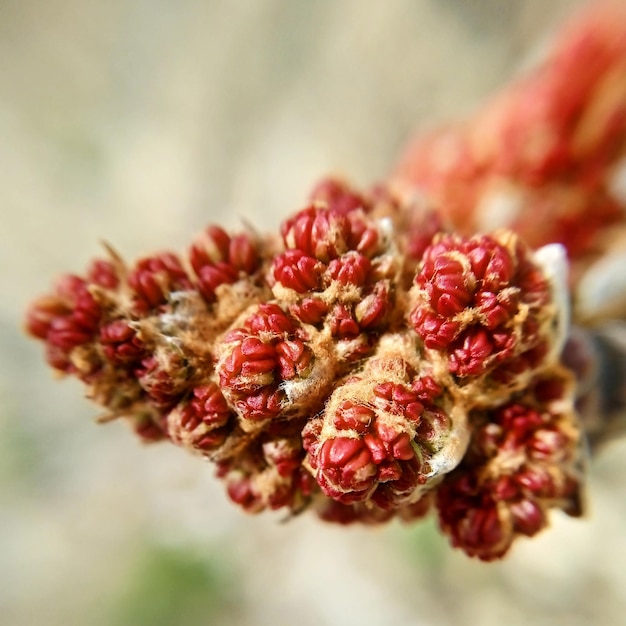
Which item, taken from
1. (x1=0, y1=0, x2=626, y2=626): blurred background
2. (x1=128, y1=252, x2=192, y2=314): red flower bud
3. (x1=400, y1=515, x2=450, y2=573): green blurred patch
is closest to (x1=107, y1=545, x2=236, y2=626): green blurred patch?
(x1=0, y1=0, x2=626, y2=626): blurred background

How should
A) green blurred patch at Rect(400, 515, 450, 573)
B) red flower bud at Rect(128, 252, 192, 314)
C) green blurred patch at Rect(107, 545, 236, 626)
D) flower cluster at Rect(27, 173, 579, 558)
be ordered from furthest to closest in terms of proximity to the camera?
green blurred patch at Rect(107, 545, 236, 626) → green blurred patch at Rect(400, 515, 450, 573) → red flower bud at Rect(128, 252, 192, 314) → flower cluster at Rect(27, 173, 579, 558)

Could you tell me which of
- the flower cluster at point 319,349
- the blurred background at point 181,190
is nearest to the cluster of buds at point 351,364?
the flower cluster at point 319,349

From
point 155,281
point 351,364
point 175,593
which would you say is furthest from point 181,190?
point 351,364

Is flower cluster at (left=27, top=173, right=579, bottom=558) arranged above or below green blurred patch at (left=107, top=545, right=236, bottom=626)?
above

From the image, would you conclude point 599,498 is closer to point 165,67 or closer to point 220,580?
point 220,580

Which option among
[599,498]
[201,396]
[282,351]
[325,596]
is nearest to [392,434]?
[282,351]

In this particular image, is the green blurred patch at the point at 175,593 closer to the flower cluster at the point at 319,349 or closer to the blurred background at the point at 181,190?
the blurred background at the point at 181,190

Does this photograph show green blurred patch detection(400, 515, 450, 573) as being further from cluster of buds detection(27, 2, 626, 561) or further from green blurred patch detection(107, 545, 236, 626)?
cluster of buds detection(27, 2, 626, 561)
